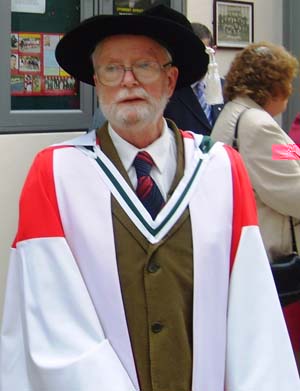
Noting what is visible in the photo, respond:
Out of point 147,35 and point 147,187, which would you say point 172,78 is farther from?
point 147,187

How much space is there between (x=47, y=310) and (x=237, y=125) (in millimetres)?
1692

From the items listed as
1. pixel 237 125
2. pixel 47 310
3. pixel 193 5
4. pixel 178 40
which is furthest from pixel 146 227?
pixel 193 5

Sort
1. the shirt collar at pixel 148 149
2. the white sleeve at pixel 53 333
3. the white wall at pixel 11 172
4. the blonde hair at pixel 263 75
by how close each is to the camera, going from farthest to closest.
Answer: the white wall at pixel 11 172 → the blonde hair at pixel 263 75 → the shirt collar at pixel 148 149 → the white sleeve at pixel 53 333

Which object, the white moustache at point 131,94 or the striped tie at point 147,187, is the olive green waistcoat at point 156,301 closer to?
the striped tie at point 147,187

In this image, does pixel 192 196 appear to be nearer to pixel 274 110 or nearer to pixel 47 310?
pixel 47 310

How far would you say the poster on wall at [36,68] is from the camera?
150 inches

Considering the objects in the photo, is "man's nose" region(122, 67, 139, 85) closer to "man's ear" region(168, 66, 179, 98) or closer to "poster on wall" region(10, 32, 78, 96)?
"man's ear" region(168, 66, 179, 98)

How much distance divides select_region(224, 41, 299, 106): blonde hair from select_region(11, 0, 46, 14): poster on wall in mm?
1116

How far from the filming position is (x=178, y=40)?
2.06 meters

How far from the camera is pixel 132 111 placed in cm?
196

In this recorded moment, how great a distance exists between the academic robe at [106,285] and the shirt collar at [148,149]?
53 millimetres

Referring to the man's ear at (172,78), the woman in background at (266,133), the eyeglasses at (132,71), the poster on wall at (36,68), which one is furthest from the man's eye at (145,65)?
the poster on wall at (36,68)

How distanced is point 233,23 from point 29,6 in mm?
1587

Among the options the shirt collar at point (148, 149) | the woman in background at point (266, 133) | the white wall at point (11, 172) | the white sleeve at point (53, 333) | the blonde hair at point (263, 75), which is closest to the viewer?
the white sleeve at point (53, 333)
